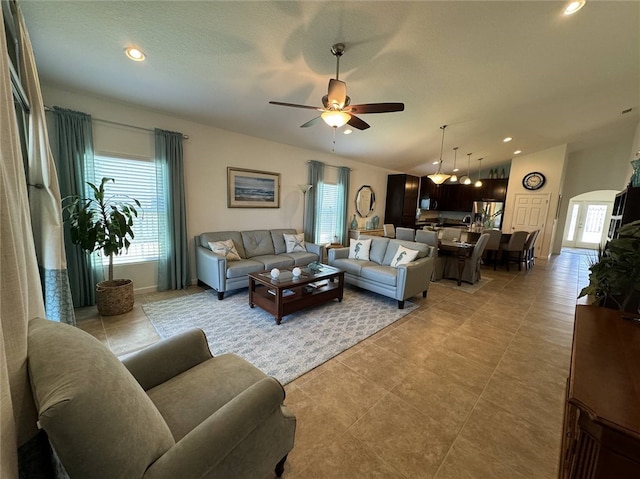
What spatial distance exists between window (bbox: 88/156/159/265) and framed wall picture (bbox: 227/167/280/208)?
1156 mm

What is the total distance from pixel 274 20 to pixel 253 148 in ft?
8.54

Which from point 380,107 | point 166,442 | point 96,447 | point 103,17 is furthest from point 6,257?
point 380,107

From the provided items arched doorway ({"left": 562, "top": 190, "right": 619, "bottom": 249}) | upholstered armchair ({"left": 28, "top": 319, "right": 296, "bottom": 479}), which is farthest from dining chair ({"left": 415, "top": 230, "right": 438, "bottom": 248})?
arched doorway ({"left": 562, "top": 190, "right": 619, "bottom": 249})

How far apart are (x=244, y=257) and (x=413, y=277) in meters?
2.76

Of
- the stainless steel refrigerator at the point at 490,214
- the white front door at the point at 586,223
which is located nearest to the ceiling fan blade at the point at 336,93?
the stainless steel refrigerator at the point at 490,214

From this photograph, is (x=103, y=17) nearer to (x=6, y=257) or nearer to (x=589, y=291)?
(x=6, y=257)

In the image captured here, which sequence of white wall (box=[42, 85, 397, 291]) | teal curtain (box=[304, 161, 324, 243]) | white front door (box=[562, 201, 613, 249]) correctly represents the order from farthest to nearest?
white front door (box=[562, 201, 613, 249]), teal curtain (box=[304, 161, 324, 243]), white wall (box=[42, 85, 397, 291])

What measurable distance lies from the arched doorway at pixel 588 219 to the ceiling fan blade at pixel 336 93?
1105cm

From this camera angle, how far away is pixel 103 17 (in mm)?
1997

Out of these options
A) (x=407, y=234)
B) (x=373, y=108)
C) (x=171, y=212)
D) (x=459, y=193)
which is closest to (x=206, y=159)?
(x=171, y=212)

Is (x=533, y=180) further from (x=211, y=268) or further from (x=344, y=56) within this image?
(x=211, y=268)

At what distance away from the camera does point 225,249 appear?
3863 mm

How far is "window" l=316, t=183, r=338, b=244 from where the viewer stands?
6035 millimetres

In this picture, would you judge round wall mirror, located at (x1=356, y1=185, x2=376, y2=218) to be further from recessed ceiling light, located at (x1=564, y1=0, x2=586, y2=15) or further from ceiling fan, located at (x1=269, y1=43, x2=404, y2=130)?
recessed ceiling light, located at (x1=564, y1=0, x2=586, y2=15)
